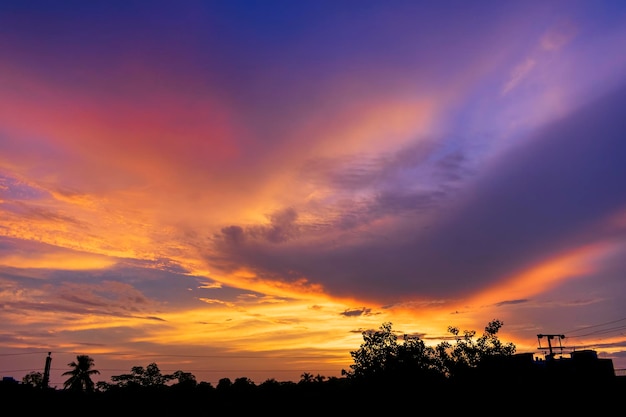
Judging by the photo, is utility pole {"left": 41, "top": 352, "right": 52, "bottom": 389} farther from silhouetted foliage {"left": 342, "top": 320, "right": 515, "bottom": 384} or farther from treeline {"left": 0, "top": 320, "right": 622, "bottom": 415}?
silhouetted foliage {"left": 342, "top": 320, "right": 515, "bottom": 384}

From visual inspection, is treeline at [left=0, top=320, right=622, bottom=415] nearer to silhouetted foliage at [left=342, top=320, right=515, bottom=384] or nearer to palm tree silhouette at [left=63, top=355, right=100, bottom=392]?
silhouetted foliage at [left=342, top=320, right=515, bottom=384]

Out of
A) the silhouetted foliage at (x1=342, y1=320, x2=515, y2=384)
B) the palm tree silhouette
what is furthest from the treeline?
the palm tree silhouette

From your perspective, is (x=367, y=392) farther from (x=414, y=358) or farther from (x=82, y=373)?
(x=82, y=373)

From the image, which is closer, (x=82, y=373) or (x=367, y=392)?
(x=367, y=392)

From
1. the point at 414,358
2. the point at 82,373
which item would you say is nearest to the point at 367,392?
the point at 414,358

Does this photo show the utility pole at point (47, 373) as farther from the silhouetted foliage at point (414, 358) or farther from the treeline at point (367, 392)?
the silhouetted foliage at point (414, 358)

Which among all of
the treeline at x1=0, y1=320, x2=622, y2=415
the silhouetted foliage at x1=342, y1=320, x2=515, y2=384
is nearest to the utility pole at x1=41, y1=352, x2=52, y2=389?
the treeline at x1=0, y1=320, x2=622, y2=415

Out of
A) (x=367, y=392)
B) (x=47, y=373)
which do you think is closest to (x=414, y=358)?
(x=367, y=392)

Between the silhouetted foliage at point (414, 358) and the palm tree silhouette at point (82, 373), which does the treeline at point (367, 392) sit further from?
the palm tree silhouette at point (82, 373)

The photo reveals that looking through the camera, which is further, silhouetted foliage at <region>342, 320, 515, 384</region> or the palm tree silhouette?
the palm tree silhouette

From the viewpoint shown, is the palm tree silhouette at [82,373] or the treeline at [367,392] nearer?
the treeline at [367,392]

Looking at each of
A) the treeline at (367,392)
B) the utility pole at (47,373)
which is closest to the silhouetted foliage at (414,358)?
the treeline at (367,392)

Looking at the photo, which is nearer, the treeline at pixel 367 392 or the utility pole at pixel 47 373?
the treeline at pixel 367 392

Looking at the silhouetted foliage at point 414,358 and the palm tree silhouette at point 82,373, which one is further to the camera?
the palm tree silhouette at point 82,373
